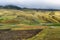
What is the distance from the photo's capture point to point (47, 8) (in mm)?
7348

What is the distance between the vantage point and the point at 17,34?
6.53 m

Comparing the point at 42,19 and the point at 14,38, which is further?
the point at 42,19

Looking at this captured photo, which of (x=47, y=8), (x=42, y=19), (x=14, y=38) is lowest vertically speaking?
(x=14, y=38)

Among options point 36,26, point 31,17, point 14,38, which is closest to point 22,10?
point 31,17

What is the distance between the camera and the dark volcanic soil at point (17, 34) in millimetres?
6400

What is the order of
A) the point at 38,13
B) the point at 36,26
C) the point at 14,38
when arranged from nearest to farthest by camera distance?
the point at 14,38, the point at 36,26, the point at 38,13

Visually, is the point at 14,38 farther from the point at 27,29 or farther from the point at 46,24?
the point at 46,24

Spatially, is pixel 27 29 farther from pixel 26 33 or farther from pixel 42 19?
pixel 42 19

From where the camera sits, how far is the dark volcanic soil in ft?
21.0

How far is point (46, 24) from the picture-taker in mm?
6922

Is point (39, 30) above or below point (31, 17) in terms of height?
below

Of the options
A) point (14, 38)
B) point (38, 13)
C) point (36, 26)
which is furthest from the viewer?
point (38, 13)

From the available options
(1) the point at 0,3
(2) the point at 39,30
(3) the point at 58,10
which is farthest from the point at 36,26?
(1) the point at 0,3

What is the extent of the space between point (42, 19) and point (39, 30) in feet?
2.07
